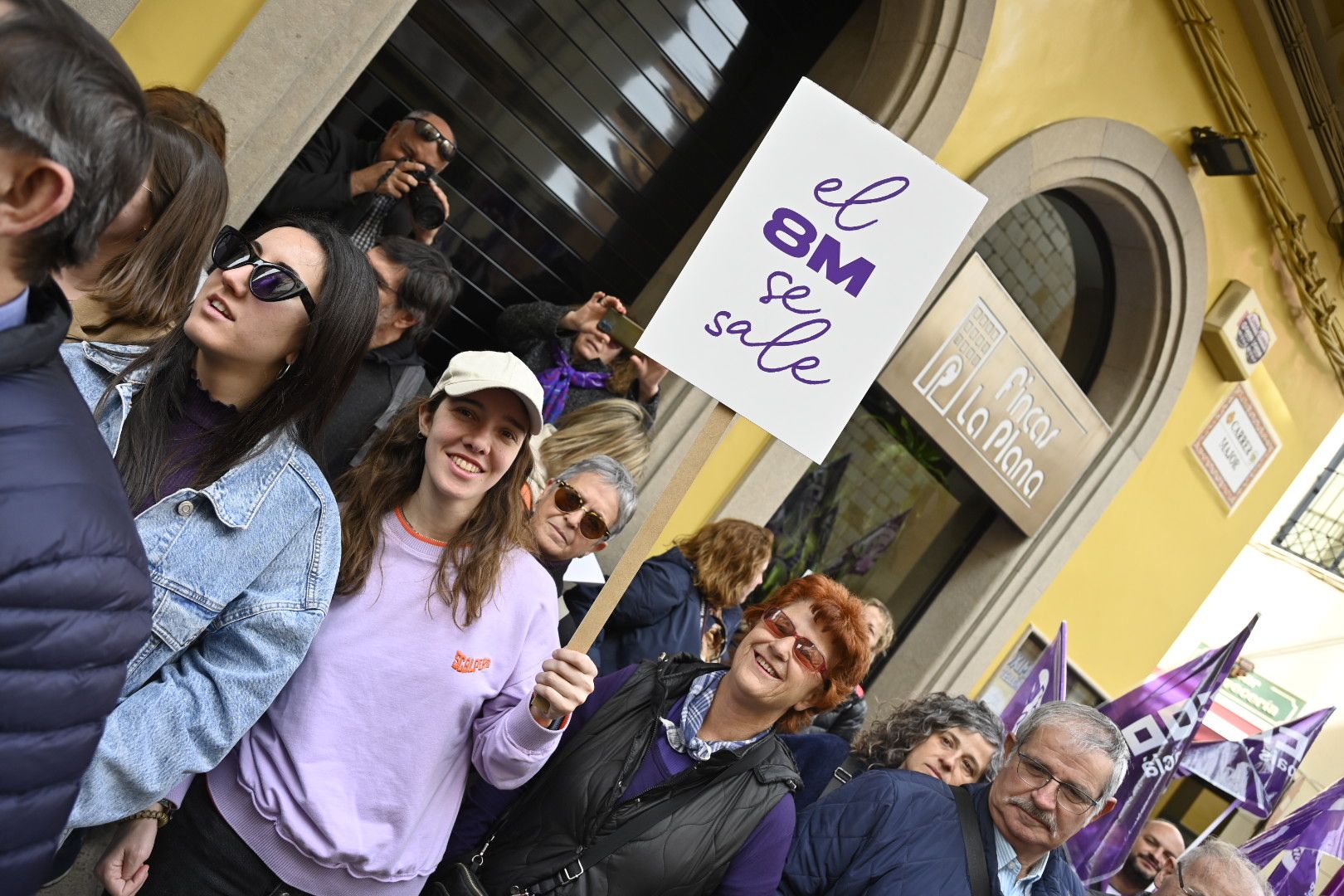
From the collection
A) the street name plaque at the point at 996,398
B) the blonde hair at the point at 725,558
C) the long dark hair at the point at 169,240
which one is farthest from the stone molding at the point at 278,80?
the street name plaque at the point at 996,398

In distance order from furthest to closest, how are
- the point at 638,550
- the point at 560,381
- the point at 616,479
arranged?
the point at 560,381, the point at 616,479, the point at 638,550

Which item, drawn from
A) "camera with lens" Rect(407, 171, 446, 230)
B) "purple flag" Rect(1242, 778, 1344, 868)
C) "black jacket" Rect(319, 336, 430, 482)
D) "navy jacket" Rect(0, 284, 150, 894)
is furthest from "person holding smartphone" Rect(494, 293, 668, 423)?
"purple flag" Rect(1242, 778, 1344, 868)

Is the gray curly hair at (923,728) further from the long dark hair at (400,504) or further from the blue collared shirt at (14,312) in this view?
the blue collared shirt at (14,312)

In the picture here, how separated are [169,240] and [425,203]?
6.29 feet

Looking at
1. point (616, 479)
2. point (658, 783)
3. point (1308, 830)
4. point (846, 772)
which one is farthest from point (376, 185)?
point (1308, 830)

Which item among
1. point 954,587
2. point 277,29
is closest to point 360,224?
point 277,29

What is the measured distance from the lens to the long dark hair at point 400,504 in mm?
2180

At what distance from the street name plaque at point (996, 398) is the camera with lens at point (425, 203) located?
3.06m

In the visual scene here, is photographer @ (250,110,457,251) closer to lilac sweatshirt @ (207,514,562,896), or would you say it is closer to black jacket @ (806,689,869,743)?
lilac sweatshirt @ (207,514,562,896)

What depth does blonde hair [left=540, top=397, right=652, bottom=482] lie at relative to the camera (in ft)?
12.2

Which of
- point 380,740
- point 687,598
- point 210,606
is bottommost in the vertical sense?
point 380,740

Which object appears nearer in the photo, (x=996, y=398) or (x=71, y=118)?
(x=71, y=118)

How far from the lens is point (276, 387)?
1.90 meters

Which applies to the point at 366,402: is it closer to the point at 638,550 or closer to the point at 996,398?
the point at 638,550
